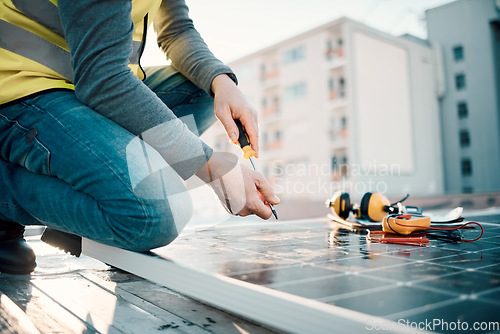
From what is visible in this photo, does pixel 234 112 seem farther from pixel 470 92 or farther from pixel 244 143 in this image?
pixel 470 92

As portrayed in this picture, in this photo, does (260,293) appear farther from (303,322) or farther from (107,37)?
(107,37)

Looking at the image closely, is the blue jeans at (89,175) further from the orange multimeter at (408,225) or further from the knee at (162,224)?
the orange multimeter at (408,225)

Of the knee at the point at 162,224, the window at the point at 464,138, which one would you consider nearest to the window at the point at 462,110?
the window at the point at 464,138

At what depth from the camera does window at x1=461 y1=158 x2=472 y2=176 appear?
17.6m

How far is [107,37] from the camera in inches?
36.8

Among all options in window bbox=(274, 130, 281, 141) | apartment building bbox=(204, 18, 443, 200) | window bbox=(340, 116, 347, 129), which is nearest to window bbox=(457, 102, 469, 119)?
apartment building bbox=(204, 18, 443, 200)

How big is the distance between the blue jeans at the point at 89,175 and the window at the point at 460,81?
19463 millimetres

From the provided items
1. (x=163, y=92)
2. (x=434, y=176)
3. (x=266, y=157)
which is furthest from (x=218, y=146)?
(x=163, y=92)

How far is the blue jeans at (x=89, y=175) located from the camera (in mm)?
945

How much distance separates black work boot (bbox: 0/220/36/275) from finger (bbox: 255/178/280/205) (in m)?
0.70

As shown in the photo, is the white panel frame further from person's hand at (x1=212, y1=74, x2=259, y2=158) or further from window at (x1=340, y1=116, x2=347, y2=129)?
window at (x1=340, y1=116, x2=347, y2=129)

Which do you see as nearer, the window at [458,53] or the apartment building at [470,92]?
the apartment building at [470,92]

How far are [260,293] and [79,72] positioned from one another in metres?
0.68

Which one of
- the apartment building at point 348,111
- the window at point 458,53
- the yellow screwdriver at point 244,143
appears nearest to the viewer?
the yellow screwdriver at point 244,143
